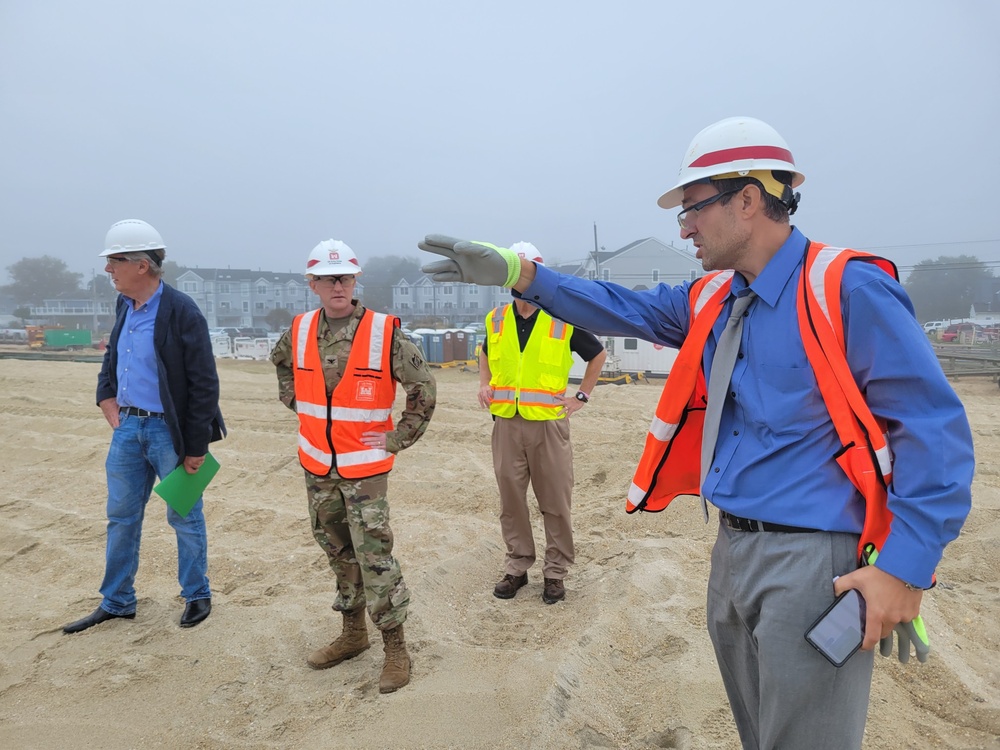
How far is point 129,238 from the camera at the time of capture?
3.91 meters

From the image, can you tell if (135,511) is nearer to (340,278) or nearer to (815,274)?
(340,278)

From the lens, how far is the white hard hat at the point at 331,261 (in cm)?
349

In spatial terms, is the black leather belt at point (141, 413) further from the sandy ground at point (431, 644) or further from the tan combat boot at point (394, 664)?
the tan combat boot at point (394, 664)

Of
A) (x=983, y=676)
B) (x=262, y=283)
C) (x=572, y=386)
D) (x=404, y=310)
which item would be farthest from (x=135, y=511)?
(x=262, y=283)

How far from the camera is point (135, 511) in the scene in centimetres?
412

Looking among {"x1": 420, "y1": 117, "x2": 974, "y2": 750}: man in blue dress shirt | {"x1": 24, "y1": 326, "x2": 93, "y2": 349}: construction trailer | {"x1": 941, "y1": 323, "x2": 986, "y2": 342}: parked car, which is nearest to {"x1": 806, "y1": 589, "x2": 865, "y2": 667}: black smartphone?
{"x1": 420, "y1": 117, "x2": 974, "y2": 750}: man in blue dress shirt

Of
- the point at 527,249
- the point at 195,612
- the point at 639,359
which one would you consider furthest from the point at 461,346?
the point at 195,612

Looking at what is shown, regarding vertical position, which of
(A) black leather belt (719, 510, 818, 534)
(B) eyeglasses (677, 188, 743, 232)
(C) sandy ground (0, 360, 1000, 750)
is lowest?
(C) sandy ground (0, 360, 1000, 750)

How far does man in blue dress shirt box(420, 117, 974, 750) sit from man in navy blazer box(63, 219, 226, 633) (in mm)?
2680

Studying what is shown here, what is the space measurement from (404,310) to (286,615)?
2100 inches

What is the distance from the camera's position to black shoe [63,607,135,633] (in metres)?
4.03

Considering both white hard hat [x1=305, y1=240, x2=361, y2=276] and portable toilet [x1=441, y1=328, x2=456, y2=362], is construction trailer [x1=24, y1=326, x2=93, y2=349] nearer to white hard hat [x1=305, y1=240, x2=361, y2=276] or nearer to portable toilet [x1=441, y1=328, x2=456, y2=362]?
portable toilet [x1=441, y1=328, x2=456, y2=362]

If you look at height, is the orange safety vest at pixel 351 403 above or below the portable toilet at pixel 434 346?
above

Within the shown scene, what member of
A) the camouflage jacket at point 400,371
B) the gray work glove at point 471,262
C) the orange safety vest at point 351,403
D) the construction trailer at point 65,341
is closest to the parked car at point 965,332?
the camouflage jacket at point 400,371
